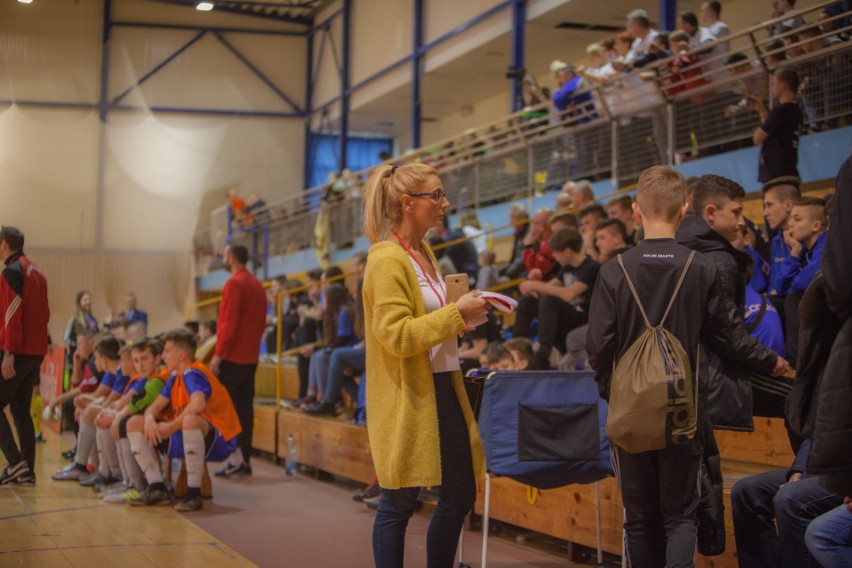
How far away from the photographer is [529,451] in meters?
4.27

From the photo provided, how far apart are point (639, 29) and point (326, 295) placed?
3898mm

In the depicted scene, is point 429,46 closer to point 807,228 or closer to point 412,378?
point 807,228

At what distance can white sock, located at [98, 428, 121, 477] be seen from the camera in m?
6.76

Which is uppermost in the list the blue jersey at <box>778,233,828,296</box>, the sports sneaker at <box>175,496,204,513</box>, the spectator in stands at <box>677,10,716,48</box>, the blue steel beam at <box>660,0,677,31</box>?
the blue steel beam at <box>660,0,677,31</box>

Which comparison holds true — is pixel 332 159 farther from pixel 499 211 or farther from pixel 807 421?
pixel 807 421

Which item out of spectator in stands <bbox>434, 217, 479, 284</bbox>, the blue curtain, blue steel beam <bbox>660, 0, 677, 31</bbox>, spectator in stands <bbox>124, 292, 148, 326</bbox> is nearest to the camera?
spectator in stands <bbox>434, 217, 479, 284</bbox>

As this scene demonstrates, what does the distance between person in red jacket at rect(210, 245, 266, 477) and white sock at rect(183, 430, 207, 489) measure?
52.8 inches

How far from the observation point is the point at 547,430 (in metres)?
4.30

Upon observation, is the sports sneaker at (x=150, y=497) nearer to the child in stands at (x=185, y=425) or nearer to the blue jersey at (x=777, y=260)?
the child in stands at (x=185, y=425)

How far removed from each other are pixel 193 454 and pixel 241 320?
1.66 m

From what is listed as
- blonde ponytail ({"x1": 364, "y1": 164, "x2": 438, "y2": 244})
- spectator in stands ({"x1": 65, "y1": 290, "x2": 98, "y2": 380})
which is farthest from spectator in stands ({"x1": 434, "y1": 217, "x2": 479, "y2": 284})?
blonde ponytail ({"x1": 364, "y1": 164, "x2": 438, "y2": 244})

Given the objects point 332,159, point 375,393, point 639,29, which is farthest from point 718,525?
point 332,159

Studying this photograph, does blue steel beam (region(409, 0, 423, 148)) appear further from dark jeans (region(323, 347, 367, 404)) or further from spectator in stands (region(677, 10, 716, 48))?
dark jeans (region(323, 347, 367, 404))

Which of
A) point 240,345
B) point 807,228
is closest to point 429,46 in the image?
point 240,345
